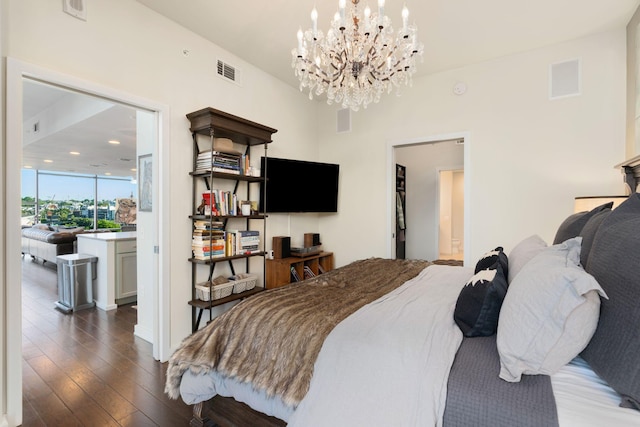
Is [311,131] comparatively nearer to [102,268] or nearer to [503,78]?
[503,78]

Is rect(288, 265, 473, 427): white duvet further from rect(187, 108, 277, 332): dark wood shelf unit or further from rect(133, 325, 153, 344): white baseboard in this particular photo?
rect(133, 325, 153, 344): white baseboard

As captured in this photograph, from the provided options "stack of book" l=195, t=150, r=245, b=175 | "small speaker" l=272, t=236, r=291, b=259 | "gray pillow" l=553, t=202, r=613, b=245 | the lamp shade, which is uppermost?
"stack of book" l=195, t=150, r=245, b=175

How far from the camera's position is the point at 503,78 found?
3.28 m

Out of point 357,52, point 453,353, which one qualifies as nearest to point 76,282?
point 357,52

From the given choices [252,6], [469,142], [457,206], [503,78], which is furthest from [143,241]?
[457,206]

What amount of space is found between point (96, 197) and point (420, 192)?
967cm

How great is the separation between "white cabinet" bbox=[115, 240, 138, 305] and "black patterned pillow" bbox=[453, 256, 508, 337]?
4024 millimetres

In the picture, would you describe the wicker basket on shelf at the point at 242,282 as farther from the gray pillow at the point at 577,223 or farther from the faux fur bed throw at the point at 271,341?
the gray pillow at the point at 577,223

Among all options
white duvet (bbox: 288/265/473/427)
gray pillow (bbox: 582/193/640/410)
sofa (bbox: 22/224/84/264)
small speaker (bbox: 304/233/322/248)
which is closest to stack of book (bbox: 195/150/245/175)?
small speaker (bbox: 304/233/322/248)

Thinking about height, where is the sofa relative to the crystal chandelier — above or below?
below

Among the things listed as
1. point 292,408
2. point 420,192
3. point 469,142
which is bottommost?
point 292,408

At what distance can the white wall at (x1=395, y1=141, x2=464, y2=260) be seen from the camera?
20.0ft

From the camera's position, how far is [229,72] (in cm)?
327

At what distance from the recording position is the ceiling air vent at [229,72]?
3.18 m
